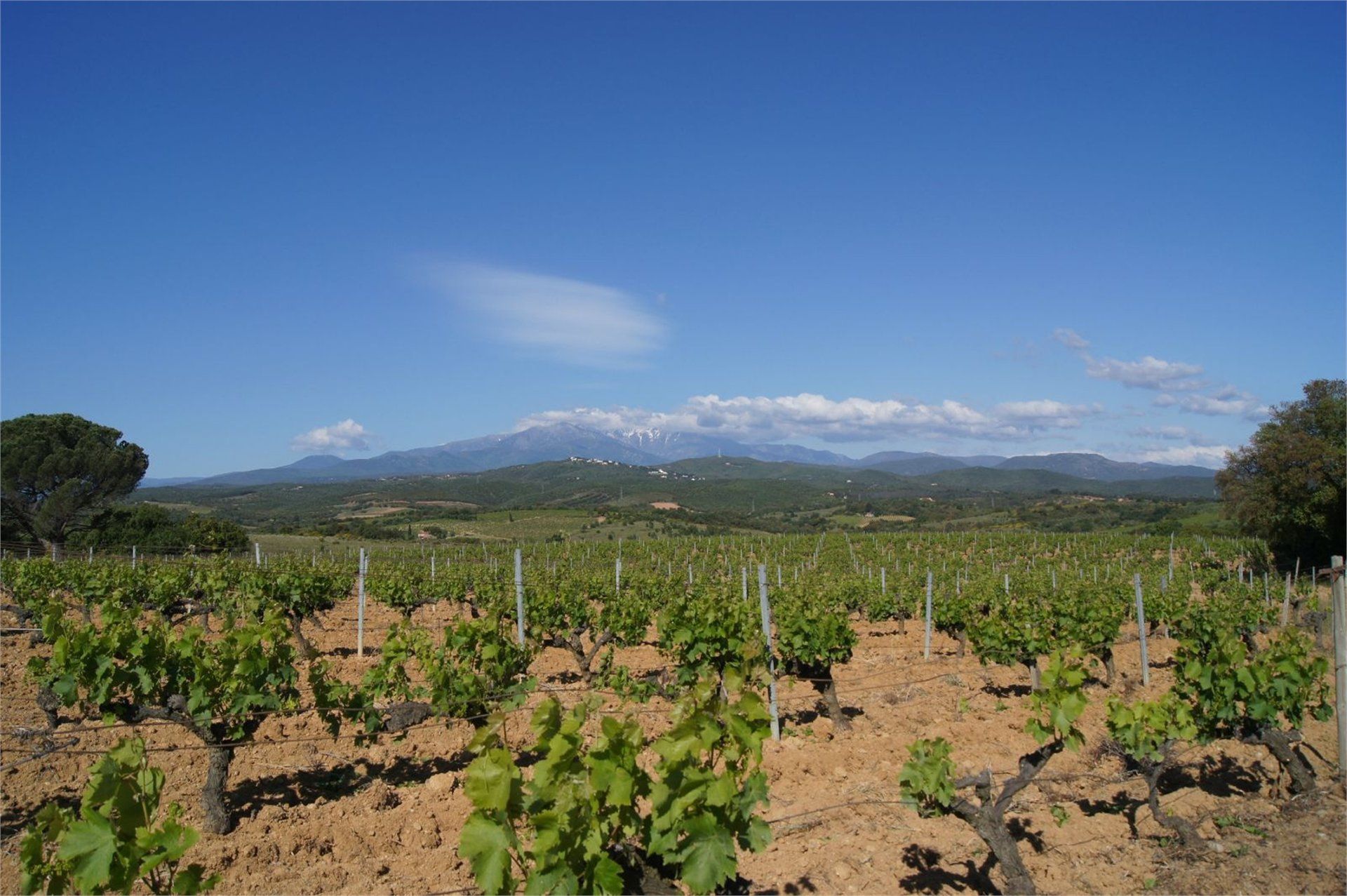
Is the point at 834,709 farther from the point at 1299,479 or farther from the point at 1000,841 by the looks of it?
the point at 1299,479

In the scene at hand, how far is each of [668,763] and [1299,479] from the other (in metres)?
36.6

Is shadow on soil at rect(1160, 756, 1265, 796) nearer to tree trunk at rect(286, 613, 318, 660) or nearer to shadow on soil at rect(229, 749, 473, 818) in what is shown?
shadow on soil at rect(229, 749, 473, 818)

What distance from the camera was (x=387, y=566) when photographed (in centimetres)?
2455

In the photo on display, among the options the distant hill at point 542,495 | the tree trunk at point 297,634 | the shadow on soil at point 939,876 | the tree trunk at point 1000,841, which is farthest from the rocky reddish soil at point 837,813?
the distant hill at point 542,495

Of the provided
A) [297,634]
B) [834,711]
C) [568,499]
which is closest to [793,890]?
[834,711]

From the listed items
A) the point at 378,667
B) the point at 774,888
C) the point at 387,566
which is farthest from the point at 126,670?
the point at 387,566

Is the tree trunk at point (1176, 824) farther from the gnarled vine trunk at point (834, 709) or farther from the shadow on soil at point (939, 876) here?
the gnarled vine trunk at point (834, 709)

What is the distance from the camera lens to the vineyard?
369cm

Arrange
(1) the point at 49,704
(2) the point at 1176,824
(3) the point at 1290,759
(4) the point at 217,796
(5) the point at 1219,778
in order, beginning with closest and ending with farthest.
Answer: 1. (2) the point at 1176,824
2. (4) the point at 217,796
3. (3) the point at 1290,759
4. (5) the point at 1219,778
5. (1) the point at 49,704

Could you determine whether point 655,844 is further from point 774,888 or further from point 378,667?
point 378,667

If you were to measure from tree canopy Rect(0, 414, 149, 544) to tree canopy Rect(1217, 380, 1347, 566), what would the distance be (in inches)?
2171

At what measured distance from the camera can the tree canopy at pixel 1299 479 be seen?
29.5 metres

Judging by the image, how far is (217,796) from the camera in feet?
20.7

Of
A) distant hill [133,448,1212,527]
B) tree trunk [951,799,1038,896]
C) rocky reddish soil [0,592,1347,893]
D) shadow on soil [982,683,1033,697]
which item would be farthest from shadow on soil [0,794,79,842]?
distant hill [133,448,1212,527]
